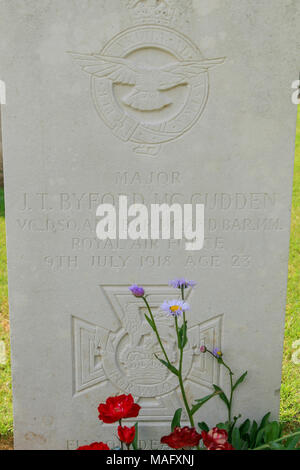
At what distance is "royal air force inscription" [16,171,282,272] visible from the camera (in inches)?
91.3

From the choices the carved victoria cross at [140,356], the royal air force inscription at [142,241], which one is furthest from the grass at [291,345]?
the royal air force inscription at [142,241]

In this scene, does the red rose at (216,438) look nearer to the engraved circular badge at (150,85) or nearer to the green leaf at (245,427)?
the green leaf at (245,427)

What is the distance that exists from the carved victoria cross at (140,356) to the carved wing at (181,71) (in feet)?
3.22

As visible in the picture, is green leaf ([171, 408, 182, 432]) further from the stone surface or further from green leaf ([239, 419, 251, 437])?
green leaf ([239, 419, 251, 437])

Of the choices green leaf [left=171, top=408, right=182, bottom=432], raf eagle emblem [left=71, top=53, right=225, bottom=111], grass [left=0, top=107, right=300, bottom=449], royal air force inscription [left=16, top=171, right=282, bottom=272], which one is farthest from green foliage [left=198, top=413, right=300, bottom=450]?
raf eagle emblem [left=71, top=53, right=225, bottom=111]

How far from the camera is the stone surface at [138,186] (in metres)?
2.16

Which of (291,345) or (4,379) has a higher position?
(291,345)

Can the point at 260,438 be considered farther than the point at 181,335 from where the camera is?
Yes

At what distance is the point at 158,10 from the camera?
84.1 inches

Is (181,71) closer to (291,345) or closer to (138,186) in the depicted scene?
(138,186)

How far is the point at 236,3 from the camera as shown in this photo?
2.13m

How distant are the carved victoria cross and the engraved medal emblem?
0.79 m

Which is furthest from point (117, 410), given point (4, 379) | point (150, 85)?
point (4, 379)

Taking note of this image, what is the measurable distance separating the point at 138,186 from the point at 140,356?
Result: 869 mm
